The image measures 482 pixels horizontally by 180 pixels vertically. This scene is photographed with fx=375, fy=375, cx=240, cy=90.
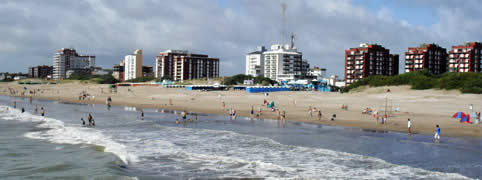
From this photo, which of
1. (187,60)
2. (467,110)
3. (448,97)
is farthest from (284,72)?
(467,110)

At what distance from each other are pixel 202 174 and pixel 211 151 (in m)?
4.80

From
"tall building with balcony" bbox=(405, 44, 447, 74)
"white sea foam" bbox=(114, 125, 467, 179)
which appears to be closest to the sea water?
"white sea foam" bbox=(114, 125, 467, 179)

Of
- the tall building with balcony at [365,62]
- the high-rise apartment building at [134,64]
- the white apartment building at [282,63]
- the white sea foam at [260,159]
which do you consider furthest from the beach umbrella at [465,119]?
the high-rise apartment building at [134,64]

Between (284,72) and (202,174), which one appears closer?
(202,174)

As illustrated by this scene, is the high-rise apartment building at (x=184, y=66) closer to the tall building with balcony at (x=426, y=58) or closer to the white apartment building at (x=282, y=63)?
the white apartment building at (x=282, y=63)

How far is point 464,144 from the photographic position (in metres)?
21.5

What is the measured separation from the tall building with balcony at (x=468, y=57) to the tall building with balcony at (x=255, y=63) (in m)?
74.8

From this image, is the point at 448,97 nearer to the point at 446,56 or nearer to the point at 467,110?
the point at 467,110

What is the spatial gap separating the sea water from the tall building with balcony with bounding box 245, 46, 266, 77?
12703 centimetres

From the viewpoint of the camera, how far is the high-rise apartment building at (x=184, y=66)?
15425cm

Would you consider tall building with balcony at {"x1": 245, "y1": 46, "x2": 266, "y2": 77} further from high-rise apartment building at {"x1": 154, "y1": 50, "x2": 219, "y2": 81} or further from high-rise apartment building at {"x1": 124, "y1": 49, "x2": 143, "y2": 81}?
high-rise apartment building at {"x1": 124, "y1": 49, "x2": 143, "y2": 81}

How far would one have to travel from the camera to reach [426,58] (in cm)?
10362

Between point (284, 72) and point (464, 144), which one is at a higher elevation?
point (284, 72)

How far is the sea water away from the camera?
15.4m
